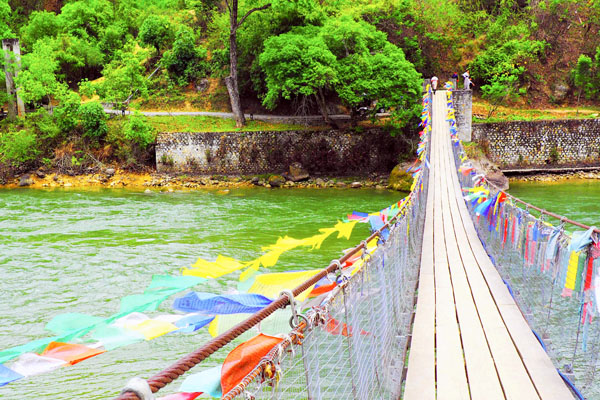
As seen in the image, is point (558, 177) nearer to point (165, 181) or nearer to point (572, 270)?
point (165, 181)

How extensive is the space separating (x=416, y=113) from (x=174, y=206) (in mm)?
8930

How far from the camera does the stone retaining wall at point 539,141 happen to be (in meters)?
20.7

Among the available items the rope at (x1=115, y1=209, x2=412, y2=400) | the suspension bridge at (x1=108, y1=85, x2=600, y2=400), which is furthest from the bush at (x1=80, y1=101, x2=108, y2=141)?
the rope at (x1=115, y1=209, x2=412, y2=400)

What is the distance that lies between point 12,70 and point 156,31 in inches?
286

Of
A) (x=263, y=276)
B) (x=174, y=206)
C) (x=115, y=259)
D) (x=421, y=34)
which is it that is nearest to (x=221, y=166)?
(x=174, y=206)

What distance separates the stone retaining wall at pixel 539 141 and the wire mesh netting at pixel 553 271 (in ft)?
45.7

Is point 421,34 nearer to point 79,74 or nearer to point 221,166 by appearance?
point 221,166

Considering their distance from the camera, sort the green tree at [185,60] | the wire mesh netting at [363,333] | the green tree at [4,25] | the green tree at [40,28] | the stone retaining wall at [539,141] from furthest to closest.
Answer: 1. the green tree at [40,28]
2. the green tree at [185,60]
3. the green tree at [4,25]
4. the stone retaining wall at [539,141]
5. the wire mesh netting at [363,333]

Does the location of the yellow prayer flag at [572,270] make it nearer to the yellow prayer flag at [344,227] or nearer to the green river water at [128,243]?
the yellow prayer flag at [344,227]

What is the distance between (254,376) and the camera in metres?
1.71

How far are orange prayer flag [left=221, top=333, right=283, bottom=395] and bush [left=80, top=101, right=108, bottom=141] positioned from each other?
823 inches

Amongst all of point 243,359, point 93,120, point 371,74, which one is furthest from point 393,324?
point 93,120

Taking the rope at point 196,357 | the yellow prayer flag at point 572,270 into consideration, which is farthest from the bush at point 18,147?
the rope at point 196,357

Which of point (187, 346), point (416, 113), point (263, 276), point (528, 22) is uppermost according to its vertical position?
point (528, 22)
